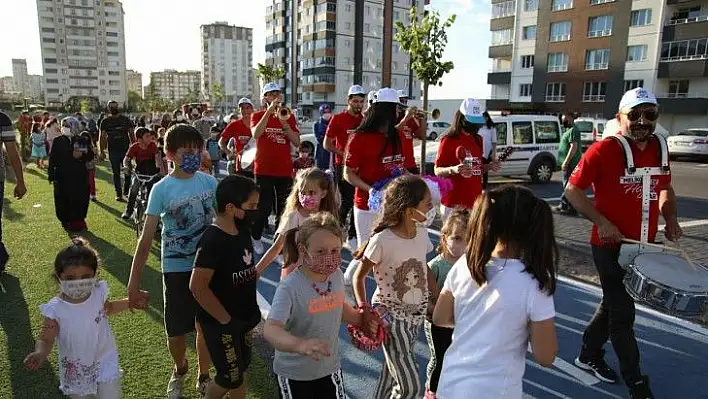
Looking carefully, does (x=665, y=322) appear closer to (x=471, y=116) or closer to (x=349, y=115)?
(x=471, y=116)

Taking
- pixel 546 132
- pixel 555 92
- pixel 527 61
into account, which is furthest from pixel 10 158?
pixel 527 61

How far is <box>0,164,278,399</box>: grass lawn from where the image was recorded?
3.51 meters

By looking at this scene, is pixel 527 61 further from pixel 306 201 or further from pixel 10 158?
pixel 306 201

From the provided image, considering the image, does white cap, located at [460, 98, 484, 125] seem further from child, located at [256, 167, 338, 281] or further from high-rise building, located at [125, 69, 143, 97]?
high-rise building, located at [125, 69, 143, 97]

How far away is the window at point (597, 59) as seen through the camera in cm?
4119

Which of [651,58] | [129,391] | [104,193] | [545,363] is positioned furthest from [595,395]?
[651,58]

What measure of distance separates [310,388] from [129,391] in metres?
1.70

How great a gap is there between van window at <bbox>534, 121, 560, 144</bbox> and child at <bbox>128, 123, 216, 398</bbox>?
1238 centimetres

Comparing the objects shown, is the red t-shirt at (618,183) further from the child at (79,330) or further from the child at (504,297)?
the child at (79,330)

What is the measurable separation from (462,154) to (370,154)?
887mm

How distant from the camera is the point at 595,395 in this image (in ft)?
11.4

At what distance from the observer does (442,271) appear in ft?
10.7

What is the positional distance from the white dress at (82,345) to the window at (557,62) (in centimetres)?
4686

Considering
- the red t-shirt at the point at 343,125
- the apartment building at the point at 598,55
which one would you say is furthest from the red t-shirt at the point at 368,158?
the apartment building at the point at 598,55
